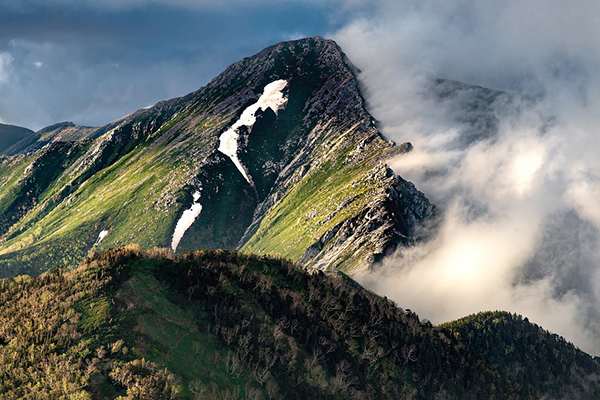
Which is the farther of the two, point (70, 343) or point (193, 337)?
point (193, 337)

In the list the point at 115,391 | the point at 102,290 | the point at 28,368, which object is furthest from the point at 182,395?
the point at 102,290

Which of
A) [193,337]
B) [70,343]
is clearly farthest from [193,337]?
[70,343]

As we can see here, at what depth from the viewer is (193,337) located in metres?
134

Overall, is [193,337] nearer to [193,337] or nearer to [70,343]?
[193,337]

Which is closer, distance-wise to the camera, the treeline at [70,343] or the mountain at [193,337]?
the treeline at [70,343]

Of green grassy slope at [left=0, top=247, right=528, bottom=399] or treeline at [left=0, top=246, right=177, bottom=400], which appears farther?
green grassy slope at [left=0, top=247, right=528, bottom=399]

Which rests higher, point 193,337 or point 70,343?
point 193,337

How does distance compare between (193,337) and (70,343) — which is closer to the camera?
(70,343)

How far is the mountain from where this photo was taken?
110425 millimetres

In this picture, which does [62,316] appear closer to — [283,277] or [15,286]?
[15,286]

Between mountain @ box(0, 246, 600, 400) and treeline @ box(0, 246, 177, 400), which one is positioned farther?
mountain @ box(0, 246, 600, 400)

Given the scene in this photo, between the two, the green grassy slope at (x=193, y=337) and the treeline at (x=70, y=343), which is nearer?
the treeline at (x=70, y=343)

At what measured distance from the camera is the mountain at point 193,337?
4347 inches

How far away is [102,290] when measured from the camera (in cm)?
13638
